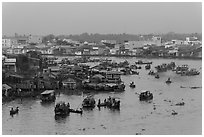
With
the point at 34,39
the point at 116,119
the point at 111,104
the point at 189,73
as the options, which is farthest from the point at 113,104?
the point at 34,39

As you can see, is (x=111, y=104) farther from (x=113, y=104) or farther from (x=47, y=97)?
(x=47, y=97)

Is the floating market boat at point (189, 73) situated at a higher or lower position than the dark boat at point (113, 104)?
lower

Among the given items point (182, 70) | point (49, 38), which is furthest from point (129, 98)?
point (49, 38)

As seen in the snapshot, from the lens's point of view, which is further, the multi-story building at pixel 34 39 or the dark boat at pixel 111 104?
the multi-story building at pixel 34 39

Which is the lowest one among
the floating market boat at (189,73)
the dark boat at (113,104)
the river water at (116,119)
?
the floating market boat at (189,73)

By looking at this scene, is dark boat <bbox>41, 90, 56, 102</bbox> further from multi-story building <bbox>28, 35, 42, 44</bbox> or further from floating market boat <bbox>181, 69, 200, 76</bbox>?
multi-story building <bbox>28, 35, 42, 44</bbox>

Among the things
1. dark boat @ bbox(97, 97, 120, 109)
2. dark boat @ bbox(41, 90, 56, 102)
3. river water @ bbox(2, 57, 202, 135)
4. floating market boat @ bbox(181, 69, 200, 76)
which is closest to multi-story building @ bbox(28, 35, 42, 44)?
floating market boat @ bbox(181, 69, 200, 76)

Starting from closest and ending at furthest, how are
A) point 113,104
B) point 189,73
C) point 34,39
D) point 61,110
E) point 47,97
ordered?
point 61,110, point 113,104, point 47,97, point 189,73, point 34,39

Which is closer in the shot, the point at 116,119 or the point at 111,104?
Result: the point at 116,119

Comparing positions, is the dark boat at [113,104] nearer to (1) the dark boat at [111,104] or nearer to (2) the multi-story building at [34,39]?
(1) the dark boat at [111,104]

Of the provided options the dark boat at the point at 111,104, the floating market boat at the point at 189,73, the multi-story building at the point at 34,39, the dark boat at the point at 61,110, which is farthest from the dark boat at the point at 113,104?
the multi-story building at the point at 34,39

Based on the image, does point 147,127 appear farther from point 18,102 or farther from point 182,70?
point 182,70
